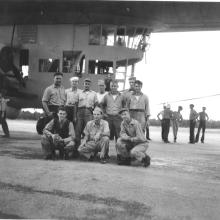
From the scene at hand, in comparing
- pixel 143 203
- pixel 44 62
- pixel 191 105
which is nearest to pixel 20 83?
pixel 44 62

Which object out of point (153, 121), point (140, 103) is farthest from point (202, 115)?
point (153, 121)

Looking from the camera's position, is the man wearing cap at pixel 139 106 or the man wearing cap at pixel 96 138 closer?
the man wearing cap at pixel 96 138

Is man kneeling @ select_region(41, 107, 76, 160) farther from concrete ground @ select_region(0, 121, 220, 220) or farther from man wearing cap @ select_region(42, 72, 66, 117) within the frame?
man wearing cap @ select_region(42, 72, 66, 117)

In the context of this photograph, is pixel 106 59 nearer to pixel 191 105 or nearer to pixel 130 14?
pixel 130 14

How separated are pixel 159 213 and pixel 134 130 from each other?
3.63 metres

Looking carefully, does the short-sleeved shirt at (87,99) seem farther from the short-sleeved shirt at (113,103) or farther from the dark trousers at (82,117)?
the short-sleeved shirt at (113,103)

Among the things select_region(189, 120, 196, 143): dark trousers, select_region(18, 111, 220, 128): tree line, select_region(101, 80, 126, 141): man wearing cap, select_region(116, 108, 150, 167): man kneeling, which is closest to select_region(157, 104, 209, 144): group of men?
select_region(189, 120, 196, 143): dark trousers

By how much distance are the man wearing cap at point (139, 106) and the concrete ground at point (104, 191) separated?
1.69 meters

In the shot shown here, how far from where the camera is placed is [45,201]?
4.51 m

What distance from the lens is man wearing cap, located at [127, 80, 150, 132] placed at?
9.22 meters

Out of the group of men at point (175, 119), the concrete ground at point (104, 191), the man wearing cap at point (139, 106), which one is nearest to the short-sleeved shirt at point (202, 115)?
the group of men at point (175, 119)

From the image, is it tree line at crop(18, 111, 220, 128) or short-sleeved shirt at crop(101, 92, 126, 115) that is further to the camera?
tree line at crop(18, 111, 220, 128)

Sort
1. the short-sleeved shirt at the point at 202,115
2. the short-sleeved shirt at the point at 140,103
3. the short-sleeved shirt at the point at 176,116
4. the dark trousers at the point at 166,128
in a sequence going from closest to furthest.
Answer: the short-sleeved shirt at the point at 140,103
the dark trousers at the point at 166,128
the short-sleeved shirt at the point at 202,115
the short-sleeved shirt at the point at 176,116

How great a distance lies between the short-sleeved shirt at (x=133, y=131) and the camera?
768 centimetres
